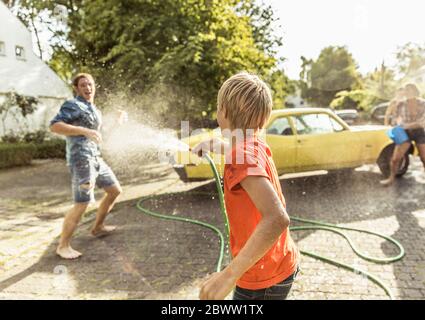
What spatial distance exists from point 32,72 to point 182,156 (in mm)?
17658

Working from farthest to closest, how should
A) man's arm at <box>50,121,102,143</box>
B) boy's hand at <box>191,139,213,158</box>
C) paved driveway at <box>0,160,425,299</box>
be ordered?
man's arm at <box>50,121,102,143</box> → paved driveway at <box>0,160,425,299</box> → boy's hand at <box>191,139,213,158</box>

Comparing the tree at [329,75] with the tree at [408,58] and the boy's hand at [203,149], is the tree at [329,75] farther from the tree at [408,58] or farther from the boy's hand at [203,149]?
the boy's hand at [203,149]

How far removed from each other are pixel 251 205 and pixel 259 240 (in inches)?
11.5

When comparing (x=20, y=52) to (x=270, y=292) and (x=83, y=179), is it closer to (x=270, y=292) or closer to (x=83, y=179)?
(x=83, y=179)

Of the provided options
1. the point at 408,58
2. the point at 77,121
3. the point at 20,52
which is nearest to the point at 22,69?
the point at 20,52

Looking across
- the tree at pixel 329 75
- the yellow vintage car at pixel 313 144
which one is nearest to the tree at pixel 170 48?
the yellow vintage car at pixel 313 144

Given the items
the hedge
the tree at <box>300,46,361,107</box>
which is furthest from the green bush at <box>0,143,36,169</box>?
the tree at <box>300,46,361,107</box>

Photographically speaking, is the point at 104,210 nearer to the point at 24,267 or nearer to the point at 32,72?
the point at 24,267

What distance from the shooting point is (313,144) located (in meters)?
7.81

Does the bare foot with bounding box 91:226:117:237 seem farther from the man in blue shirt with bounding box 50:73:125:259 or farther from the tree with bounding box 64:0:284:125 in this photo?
the tree with bounding box 64:0:284:125

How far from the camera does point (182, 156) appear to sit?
23.8ft

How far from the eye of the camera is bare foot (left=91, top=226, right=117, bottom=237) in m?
5.43

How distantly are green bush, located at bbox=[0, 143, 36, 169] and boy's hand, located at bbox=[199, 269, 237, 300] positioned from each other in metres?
13.2
